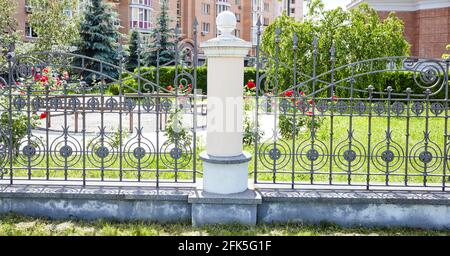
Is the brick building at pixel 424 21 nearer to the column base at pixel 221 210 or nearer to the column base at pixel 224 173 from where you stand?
the column base at pixel 224 173

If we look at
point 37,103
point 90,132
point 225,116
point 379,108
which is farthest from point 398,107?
point 90,132

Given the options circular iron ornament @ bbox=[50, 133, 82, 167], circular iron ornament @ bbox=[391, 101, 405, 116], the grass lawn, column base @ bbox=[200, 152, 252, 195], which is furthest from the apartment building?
the grass lawn

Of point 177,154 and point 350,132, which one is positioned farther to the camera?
point 177,154

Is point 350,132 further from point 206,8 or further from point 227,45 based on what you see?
point 206,8

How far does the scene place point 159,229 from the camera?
4176 millimetres

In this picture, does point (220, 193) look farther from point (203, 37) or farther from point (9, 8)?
point (203, 37)

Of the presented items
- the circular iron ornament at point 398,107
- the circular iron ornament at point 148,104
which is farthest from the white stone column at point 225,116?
the circular iron ornament at point 398,107

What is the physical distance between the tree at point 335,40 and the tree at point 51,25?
465 inches

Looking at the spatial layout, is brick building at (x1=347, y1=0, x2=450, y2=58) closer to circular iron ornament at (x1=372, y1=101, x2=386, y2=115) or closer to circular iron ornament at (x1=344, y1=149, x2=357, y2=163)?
circular iron ornament at (x1=372, y1=101, x2=386, y2=115)

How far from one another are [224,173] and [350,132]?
130cm

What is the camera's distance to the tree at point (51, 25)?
73.2ft

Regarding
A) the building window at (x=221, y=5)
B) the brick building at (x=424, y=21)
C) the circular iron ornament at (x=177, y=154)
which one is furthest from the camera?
the building window at (x=221, y=5)

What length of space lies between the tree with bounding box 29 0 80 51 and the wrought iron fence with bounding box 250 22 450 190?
13150 mm
